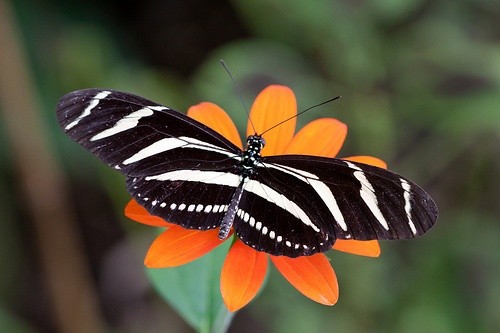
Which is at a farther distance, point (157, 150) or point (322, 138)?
point (322, 138)

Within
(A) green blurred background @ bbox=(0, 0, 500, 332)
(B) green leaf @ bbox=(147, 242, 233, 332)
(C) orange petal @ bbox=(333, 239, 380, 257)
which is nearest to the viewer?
(C) orange petal @ bbox=(333, 239, 380, 257)

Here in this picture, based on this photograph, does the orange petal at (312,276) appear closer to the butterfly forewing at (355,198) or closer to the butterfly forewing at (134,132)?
the butterfly forewing at (355,198)

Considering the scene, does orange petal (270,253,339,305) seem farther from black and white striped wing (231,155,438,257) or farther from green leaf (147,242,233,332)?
green leaf (147,242,233,332)

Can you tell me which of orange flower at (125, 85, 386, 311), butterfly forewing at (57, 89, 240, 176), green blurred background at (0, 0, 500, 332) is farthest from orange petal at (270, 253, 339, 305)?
green blurred background at (0, 0, 500, 332)

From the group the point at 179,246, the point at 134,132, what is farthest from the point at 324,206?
the point at 134,132

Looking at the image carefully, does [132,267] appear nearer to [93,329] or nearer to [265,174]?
[93,329]

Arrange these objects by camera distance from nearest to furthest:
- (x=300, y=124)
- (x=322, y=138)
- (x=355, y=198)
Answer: (x=355, y=198) → (x=322, y=138) → (x=300, y=124)

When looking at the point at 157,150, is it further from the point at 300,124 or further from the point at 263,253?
the point at 300,124
